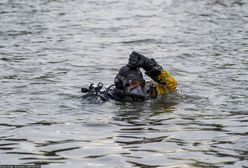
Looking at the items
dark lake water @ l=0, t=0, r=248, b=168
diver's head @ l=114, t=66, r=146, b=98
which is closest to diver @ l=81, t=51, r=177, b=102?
diver's head @ l=114, t=66, r=146, b=98

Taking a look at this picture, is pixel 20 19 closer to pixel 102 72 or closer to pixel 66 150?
pixel 102 72

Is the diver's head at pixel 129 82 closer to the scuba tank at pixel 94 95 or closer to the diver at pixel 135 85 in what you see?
the diver at pixel 135 85

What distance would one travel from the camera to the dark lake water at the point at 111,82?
8.55 meters

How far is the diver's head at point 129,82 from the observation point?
1167 cm

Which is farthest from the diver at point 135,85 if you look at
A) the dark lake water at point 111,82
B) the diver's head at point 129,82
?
the dark lake water at point 111,82

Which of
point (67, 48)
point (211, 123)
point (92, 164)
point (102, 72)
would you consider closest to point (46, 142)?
point (92, 164)

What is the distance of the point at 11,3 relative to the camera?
32.9 meters

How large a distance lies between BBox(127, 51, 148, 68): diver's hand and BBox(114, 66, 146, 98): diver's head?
0.19 m

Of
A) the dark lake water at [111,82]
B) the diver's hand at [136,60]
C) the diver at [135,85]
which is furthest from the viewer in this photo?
the diver at [135,85]

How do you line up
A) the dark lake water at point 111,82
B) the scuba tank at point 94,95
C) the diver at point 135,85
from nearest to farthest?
the dark lake water at point 111,82 < the diver at point 135,85 < the scuba tank at point 94,95

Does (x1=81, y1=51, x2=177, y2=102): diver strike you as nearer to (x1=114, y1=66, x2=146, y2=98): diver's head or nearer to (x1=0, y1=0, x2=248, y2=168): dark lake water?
(x1=114, y1=66, x2=146, y2=98): diver's head

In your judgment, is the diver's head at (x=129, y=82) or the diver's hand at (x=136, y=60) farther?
the diver's head at (x=129, y=82)

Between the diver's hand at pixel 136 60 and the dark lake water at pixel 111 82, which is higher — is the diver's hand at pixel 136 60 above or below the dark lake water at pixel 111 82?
above

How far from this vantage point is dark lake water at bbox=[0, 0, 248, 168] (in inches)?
337
